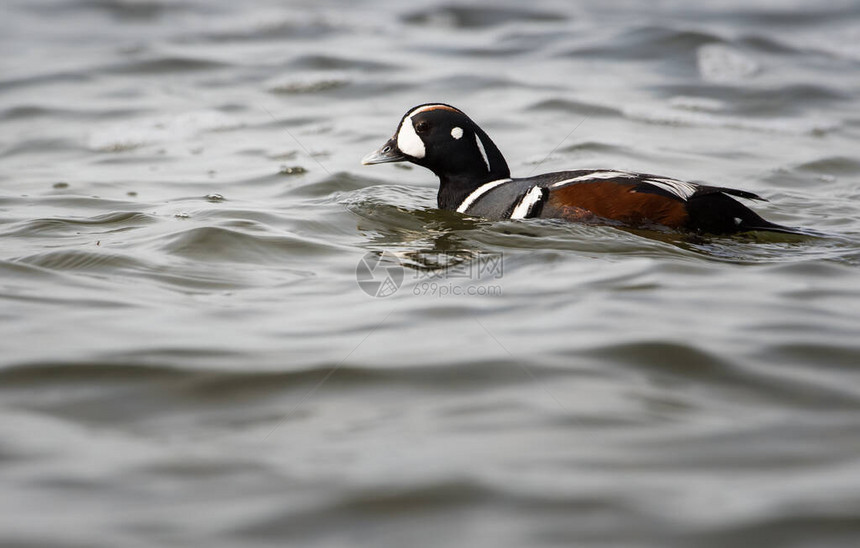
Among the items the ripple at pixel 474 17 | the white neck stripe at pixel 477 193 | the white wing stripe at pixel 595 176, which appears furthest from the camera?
the ripple at pixel 474 17

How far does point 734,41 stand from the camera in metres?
13.1

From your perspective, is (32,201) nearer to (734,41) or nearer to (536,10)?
(734,41)

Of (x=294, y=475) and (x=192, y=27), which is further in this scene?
(x=192, y=27)

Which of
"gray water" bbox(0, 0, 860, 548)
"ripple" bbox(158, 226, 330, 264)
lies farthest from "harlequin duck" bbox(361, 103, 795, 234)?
"ripple" bbox(158, 226, 330, 264)

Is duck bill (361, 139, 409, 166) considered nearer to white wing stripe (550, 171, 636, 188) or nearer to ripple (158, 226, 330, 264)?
ripple (158, 226, 330, 264)

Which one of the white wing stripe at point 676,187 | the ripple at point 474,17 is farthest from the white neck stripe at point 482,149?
the ripple at point 474,17

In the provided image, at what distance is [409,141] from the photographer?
21.0 ft

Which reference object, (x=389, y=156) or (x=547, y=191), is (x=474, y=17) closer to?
(x=389, y=156)

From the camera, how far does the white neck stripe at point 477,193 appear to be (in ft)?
20.4

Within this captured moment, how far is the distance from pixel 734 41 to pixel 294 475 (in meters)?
11.9

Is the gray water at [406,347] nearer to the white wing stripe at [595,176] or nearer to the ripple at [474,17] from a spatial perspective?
the white wing stripe at [595,176]

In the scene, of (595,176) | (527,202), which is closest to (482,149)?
(527,202)

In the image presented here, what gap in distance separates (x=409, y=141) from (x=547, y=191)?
1.17m

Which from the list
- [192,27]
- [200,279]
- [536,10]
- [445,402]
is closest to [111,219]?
[200,279]
